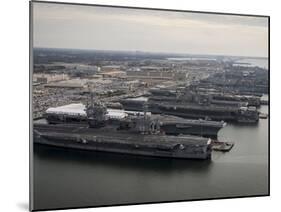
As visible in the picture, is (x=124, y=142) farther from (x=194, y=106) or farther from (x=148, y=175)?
(x=194, y=106)

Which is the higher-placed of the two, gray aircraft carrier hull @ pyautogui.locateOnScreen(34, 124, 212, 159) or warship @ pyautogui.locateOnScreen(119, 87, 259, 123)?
warship @ pyautogui.locateOnScreen(119, 87, 259, 123)

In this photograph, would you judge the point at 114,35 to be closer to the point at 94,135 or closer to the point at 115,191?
the point at 94,135

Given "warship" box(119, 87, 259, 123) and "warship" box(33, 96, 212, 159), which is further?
"warship" box(119, 87, 259, 123)

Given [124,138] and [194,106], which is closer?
[124,138]

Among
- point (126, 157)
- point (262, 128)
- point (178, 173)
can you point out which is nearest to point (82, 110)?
point (126, 157)

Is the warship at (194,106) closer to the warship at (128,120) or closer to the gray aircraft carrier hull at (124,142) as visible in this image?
the warship at (128,120)

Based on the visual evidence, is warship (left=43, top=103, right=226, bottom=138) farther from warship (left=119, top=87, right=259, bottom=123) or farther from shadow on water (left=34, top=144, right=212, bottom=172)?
shadow on water (left=34, top=144, right=212, bottom=172)

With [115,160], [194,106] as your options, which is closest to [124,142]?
[115,160]

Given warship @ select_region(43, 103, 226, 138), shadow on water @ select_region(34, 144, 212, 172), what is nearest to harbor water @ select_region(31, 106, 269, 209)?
shadow on water @ select_region(34, 144, 212, 172)
